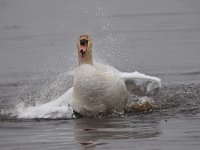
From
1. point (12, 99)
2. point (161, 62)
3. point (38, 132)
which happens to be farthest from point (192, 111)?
point (161, 62)

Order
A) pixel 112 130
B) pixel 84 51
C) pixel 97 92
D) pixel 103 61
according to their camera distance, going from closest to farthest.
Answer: pixel 112 130
pixel 97 92
pixel 84 51
pixel 103 61

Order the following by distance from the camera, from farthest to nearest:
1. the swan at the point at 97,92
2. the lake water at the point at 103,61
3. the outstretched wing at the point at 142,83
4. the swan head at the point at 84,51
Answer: the outstretched wing at the point at 142,83
the swan head at the point at 84,51
the swan at the point at 97,92
the lake water at the point at 103,61

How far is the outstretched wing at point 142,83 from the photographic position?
14172 millimetres

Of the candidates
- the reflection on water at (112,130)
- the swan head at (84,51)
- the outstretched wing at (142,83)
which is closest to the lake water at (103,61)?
the reflection on water at (112,130)

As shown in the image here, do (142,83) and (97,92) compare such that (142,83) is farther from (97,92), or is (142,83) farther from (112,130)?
(112,130)

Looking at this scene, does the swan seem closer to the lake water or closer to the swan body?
the swan body

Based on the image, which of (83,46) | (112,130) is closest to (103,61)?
(83,46)

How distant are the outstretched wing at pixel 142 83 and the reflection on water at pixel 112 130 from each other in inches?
44.6

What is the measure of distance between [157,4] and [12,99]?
44.3 feet

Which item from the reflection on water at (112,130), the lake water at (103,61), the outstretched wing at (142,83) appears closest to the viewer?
the reflection on water at (112,130)

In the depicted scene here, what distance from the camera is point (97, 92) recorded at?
1337cm

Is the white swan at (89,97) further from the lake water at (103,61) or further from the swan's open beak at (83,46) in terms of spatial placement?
the lake water at (103,61)

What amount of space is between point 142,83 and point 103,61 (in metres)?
2.52

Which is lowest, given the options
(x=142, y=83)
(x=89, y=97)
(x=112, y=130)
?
(x=112, y=130)
